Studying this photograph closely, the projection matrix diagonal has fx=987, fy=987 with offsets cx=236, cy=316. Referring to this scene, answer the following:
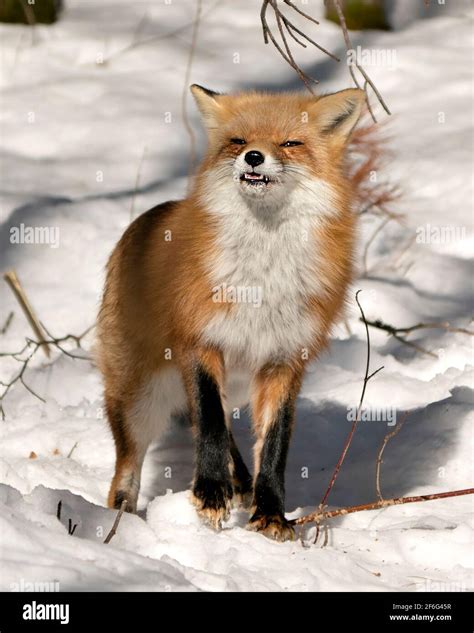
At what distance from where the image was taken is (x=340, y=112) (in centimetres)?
370

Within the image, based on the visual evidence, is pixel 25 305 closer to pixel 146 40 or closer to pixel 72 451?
pixel 72 451

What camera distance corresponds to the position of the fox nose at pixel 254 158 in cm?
333

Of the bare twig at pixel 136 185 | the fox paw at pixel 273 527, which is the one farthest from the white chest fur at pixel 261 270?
the bare twig at pixel 136 185

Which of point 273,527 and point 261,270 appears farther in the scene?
point 261,270

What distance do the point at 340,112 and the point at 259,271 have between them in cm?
69

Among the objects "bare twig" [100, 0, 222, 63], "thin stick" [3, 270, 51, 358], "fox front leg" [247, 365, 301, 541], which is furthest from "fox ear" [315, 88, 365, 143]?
"bare twig" [100, 0, 222, 63]

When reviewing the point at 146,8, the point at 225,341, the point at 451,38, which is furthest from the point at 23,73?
the point at 225,341

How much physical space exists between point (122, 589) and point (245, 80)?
601 centimetres

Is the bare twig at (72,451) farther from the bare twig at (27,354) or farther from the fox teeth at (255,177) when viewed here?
the fox teeth at (255,177)

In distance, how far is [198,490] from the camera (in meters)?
3.48

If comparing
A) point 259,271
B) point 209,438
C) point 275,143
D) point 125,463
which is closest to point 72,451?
point 125,463

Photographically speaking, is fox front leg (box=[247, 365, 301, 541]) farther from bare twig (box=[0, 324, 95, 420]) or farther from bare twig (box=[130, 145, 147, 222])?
bare twig (box=[130, 145, 147, 222])

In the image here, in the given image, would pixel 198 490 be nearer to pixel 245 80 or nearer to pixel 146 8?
pixel 245 80

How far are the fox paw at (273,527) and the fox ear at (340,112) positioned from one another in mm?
1420
